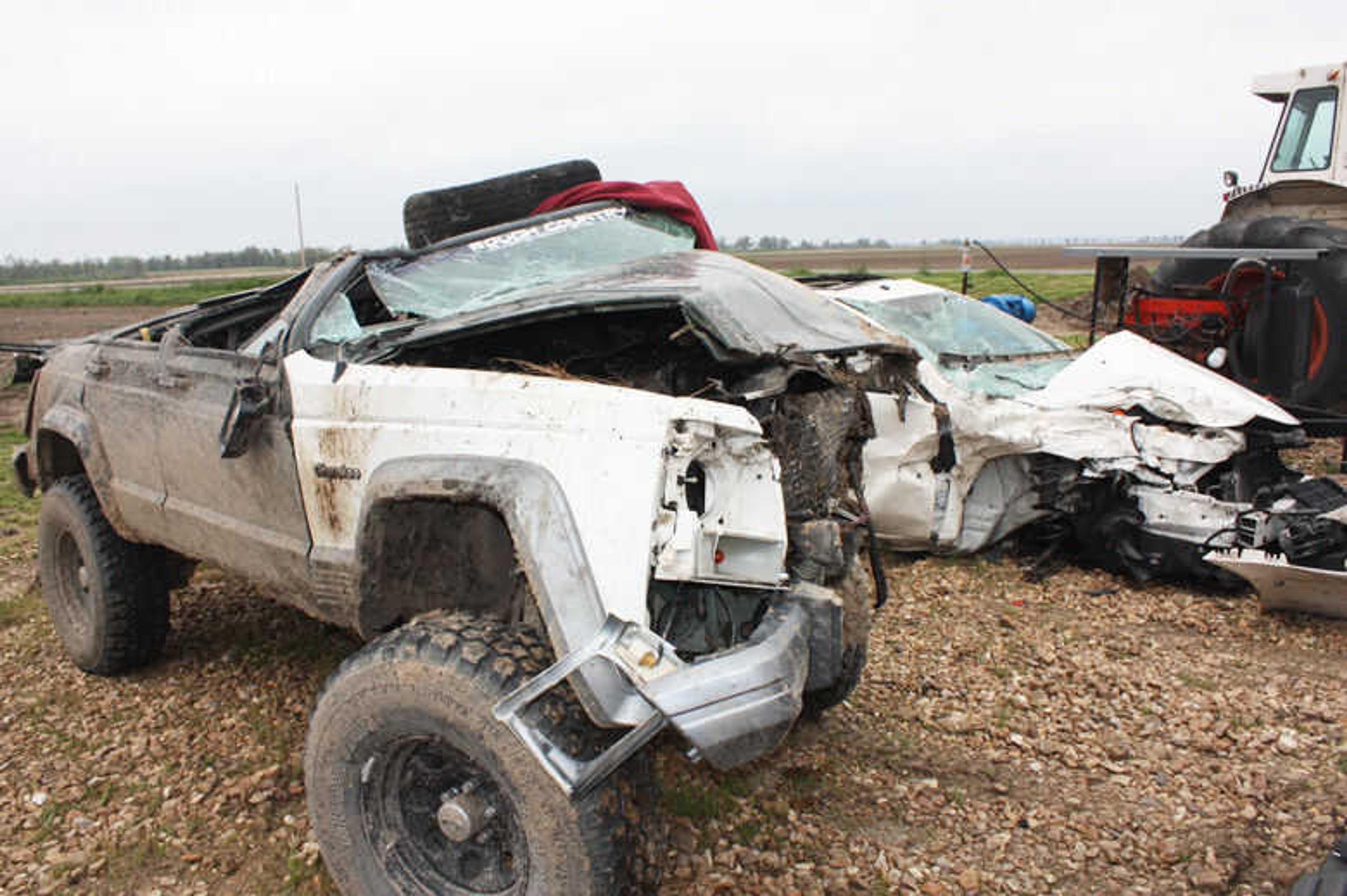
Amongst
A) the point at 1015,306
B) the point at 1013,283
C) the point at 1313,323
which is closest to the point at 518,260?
the point at 1313,323

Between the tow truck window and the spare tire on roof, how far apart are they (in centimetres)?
794

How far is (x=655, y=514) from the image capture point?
2396mm

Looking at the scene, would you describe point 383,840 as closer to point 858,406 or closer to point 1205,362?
point 858,406

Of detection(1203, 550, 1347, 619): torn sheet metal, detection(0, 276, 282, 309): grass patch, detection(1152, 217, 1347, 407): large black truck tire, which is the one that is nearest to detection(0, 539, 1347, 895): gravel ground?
detection(1203, 550, 1347, 619): torn sheet metal

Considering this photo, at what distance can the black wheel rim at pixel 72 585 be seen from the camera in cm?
453

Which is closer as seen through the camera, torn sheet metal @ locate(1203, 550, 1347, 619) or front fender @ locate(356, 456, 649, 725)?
front fender @ locate(356, 456, 649, 725)

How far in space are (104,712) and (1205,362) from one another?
7390 millimetres

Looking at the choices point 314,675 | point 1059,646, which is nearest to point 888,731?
point 1059,646

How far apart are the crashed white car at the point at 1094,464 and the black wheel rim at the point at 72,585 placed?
3817 millimetres

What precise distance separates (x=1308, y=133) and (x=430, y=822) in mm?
10236

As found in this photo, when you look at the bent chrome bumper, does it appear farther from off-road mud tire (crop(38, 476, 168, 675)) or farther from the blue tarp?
the blue tarp

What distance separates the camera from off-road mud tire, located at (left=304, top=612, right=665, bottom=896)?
2.35 m

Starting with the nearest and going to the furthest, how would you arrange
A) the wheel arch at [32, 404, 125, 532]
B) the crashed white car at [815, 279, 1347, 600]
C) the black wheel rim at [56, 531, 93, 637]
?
the wheel arch at [32, 404, 125, 532], the black wheel rim at [56, 531, 93, 637], the crashed white car at [815, 279, 1347, 600]

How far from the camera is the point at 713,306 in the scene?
2760 mm
